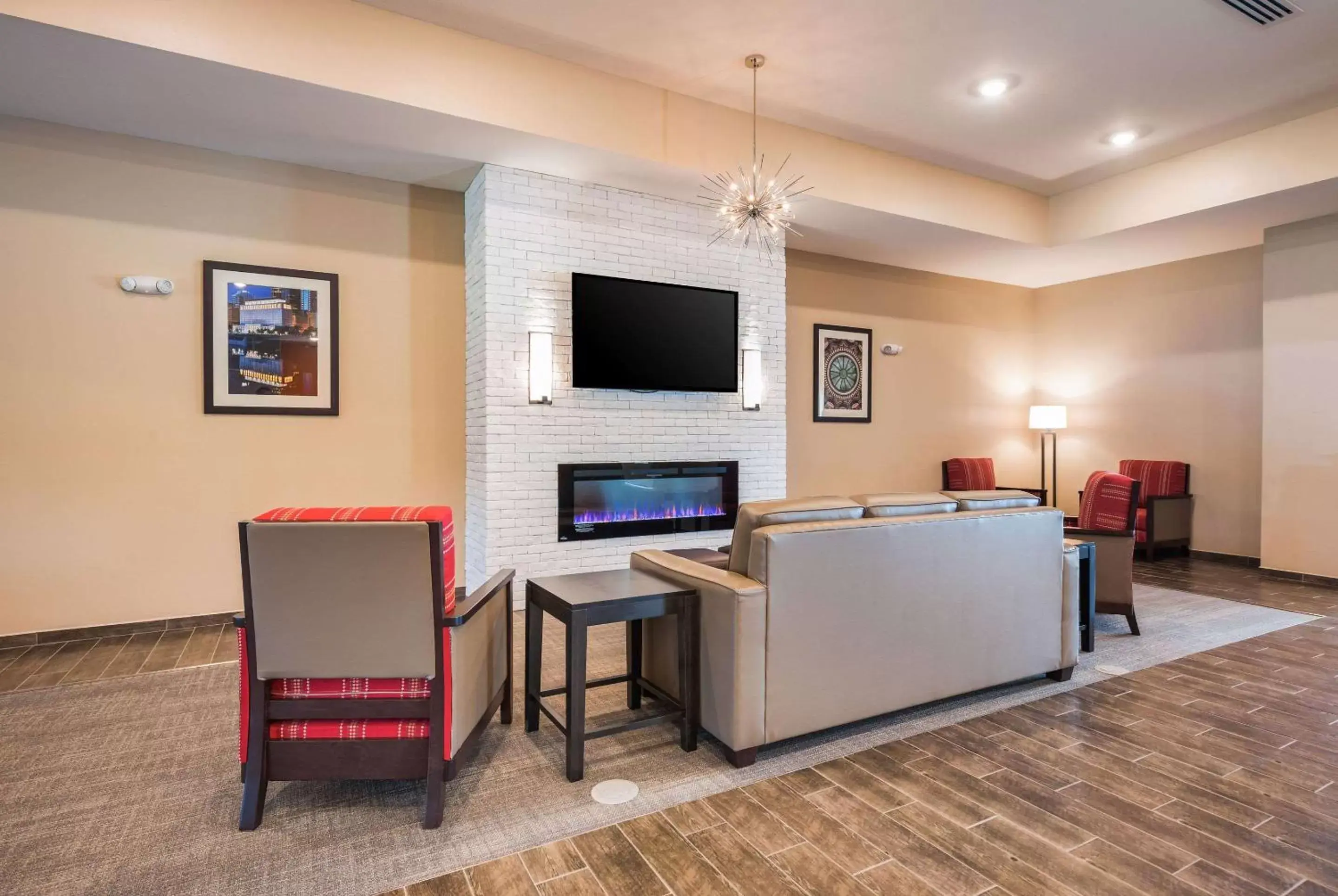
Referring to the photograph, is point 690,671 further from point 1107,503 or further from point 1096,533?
point 1107,503

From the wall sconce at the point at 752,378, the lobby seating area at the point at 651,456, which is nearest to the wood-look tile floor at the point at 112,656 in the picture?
the lobby seating area at the point at 651,456

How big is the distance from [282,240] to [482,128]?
1573 millimetres

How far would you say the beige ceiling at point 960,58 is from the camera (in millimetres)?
3703

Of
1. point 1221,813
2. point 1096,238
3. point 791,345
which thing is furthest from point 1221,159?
point 1221,813

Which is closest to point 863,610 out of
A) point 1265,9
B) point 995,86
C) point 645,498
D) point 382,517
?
point 382,517

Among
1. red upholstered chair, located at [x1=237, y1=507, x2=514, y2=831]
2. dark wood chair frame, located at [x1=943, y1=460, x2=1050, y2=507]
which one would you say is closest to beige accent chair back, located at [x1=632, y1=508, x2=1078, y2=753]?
red upholstered chair, located at [x1=237, y1=507, x2=514, y2=831]

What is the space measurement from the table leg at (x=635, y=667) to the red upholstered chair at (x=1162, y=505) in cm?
547

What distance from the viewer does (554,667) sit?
3576 millimetres

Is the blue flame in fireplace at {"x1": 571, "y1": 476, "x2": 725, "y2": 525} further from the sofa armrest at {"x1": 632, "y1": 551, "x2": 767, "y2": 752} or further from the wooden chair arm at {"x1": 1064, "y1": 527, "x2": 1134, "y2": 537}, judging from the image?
the sofa armrest at {"x1": 632, "y1": 551, "x2": 767, "y2": 752}

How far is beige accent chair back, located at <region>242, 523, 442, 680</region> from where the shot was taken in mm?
1994

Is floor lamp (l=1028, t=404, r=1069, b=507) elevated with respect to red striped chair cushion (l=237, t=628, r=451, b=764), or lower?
elevated

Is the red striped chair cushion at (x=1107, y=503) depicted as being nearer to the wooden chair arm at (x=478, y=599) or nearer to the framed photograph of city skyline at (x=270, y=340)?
the wooden chair arm at (x=478, y=599)

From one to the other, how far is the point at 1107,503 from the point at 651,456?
123 inches

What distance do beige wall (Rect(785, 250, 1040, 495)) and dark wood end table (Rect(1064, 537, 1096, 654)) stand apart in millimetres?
3088
